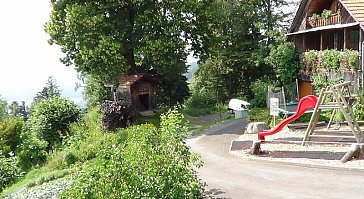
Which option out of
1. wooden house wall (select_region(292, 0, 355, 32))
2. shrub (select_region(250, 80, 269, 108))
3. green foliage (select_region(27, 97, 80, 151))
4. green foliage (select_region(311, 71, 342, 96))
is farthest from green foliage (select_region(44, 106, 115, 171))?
wooden house wall (select_region(292, 0, 355, 32))

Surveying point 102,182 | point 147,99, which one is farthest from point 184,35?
point 102,182

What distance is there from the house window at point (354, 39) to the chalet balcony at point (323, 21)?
1.16 metres

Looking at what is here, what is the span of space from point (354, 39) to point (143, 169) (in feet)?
60.3

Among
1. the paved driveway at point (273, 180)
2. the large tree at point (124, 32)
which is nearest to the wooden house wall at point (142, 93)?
the large tree at point (124, 32)

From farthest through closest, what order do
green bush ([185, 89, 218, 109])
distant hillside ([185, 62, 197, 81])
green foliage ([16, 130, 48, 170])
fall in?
green bush ([185, 89, 218, 109])
distant hillside ([185, 62, 197, 81])
green foliage ([16, 130, 48, 170])

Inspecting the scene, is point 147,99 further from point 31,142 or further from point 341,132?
point 341,132

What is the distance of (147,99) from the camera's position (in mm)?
31188

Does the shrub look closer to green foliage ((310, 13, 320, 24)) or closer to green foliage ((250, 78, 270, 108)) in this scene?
green foliage ((250, 78, 270, 108))

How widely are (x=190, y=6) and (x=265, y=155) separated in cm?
1543

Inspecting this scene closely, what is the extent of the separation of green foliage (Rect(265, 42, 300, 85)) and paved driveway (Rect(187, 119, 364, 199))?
1214 centimetres

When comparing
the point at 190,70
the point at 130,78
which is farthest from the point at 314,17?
the point at 190,70

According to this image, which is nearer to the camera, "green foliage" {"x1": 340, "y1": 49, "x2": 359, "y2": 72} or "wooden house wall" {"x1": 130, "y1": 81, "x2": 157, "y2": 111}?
"green foliage" {"x1": 340, "y1": 49, "x2": 359, "y2": 72}

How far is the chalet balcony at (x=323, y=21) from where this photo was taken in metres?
22.9

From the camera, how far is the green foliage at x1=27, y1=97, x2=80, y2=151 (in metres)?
26.4
